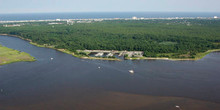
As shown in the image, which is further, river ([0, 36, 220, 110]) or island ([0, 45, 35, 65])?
island ([0, 45, 35, 65])

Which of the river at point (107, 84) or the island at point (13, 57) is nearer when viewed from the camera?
the river at point (107, 84)

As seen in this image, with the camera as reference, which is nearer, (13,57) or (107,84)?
(107,84)

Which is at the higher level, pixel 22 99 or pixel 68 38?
pixel 68 38

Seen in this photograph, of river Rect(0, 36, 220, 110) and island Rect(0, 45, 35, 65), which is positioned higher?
island Rect(0, 45, 35, 65)

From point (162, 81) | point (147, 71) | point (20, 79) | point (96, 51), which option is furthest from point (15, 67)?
point (162, 81)

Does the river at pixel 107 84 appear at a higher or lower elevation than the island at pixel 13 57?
lower

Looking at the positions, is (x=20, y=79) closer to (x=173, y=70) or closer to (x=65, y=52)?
(x=65, y=52)

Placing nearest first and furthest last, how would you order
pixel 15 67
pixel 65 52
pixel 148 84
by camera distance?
pixel 148 84 < pixel 15 67 < pixel 65 52

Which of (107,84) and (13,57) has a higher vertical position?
(13,57)
